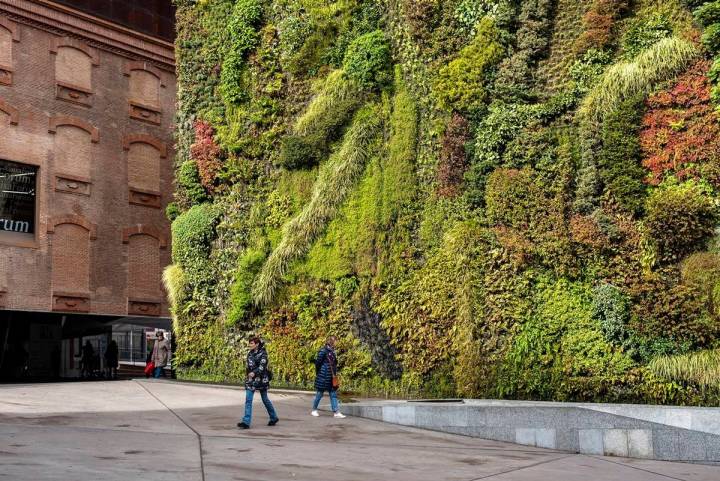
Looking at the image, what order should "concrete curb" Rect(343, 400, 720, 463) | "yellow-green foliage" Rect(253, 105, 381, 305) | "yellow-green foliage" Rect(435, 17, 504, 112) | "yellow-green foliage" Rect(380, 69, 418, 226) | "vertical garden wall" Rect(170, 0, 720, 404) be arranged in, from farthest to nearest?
"yellow-green foliage" Rect(253, 105, 381, 305)
"yellow-green foliage" Rect(380, 69, 418, 226)
"yellow-green foliage" Rect(435, 17, 504, 112)
"vertical garden wall" Rect(170, 0, 720, 404)
"concrete curb" Rect(343, 400, 720, 463)

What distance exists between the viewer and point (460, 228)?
1873cm

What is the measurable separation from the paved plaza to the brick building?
10.2 metres

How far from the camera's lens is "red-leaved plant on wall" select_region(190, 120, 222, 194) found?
2419cm

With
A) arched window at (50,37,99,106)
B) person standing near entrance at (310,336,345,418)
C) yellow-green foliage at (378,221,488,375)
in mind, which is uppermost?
arched window at (50,37,99,106)

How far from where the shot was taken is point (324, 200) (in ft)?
69.4

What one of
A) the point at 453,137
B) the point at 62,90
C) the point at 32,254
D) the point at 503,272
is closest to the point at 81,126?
the point at 62,90

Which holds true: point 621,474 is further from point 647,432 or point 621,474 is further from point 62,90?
point 62,90

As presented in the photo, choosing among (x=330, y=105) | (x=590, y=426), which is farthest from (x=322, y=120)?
(x=590, y=426)

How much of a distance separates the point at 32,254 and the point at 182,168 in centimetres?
584

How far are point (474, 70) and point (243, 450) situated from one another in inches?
422

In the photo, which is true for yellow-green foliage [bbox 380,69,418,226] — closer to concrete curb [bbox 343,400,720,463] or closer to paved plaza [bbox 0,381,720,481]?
paved plaza [bbox 0,381,720,481]

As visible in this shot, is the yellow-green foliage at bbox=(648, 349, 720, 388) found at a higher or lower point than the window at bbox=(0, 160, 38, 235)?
lower

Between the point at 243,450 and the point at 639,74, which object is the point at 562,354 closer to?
the point at 639,74

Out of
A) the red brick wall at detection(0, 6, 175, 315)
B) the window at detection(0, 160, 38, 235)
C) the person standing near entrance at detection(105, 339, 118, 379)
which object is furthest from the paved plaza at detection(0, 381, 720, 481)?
the person standing near entrance at detection(105, 339, 118, 379)
